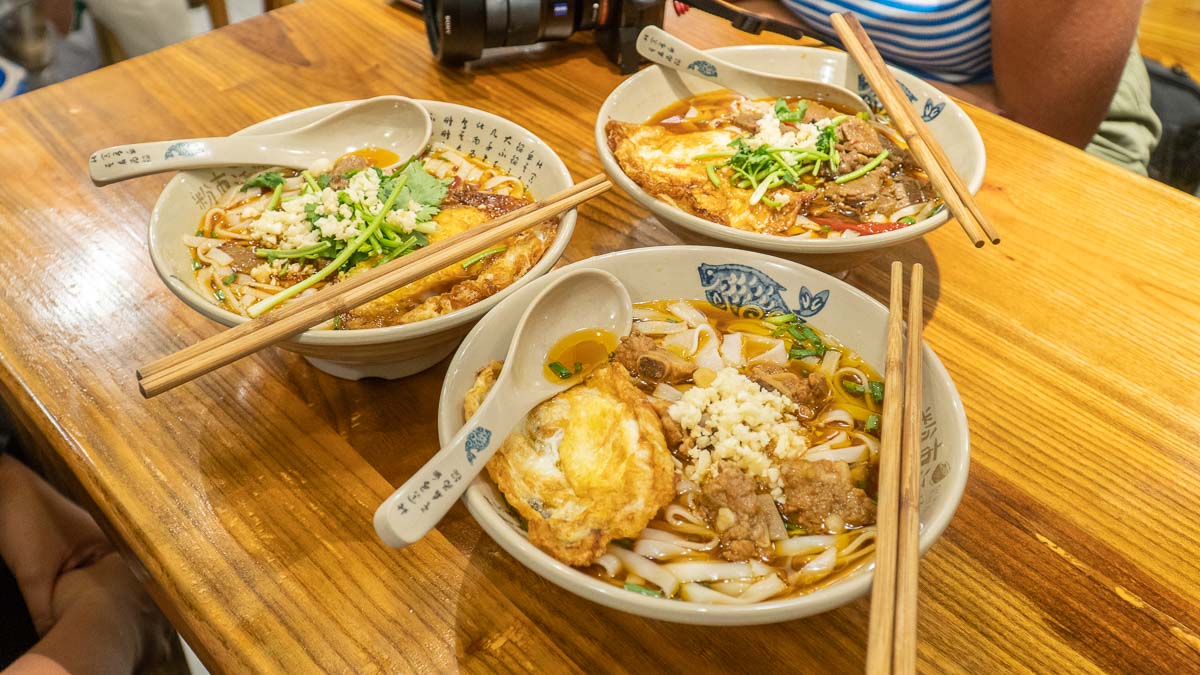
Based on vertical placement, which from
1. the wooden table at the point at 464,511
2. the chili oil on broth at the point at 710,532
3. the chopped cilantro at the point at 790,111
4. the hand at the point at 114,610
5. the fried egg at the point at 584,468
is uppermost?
the chopped cilantro at the point at 790,111

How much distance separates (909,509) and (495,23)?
5.14 feet

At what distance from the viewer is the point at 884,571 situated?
31.9 inches

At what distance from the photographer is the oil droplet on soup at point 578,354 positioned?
111cm

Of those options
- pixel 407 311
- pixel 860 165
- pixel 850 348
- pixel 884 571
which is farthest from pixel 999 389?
pixel 407 311

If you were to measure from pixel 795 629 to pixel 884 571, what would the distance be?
0.24 m

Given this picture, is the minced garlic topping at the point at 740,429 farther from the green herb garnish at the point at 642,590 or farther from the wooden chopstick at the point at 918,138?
the wooden chopstick at the point at 918,138

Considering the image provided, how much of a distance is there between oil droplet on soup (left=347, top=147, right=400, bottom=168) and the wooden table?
40cm

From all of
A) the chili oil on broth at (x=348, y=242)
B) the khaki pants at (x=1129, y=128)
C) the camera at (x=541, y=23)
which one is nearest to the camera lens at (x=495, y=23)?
the camera at (x=541, y=23)

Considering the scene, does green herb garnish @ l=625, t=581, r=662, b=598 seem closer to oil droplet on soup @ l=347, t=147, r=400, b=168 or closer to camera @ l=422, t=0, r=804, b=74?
oil droplet on soup @ l=347, t=147, r=400, b=168

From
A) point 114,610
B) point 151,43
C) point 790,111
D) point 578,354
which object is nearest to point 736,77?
point 790,111

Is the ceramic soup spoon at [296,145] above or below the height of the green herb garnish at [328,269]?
above

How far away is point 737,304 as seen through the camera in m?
1.25

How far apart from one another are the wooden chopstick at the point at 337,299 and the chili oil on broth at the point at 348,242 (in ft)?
0.20

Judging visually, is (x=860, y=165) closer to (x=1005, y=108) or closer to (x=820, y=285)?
(x=820, y=285)
